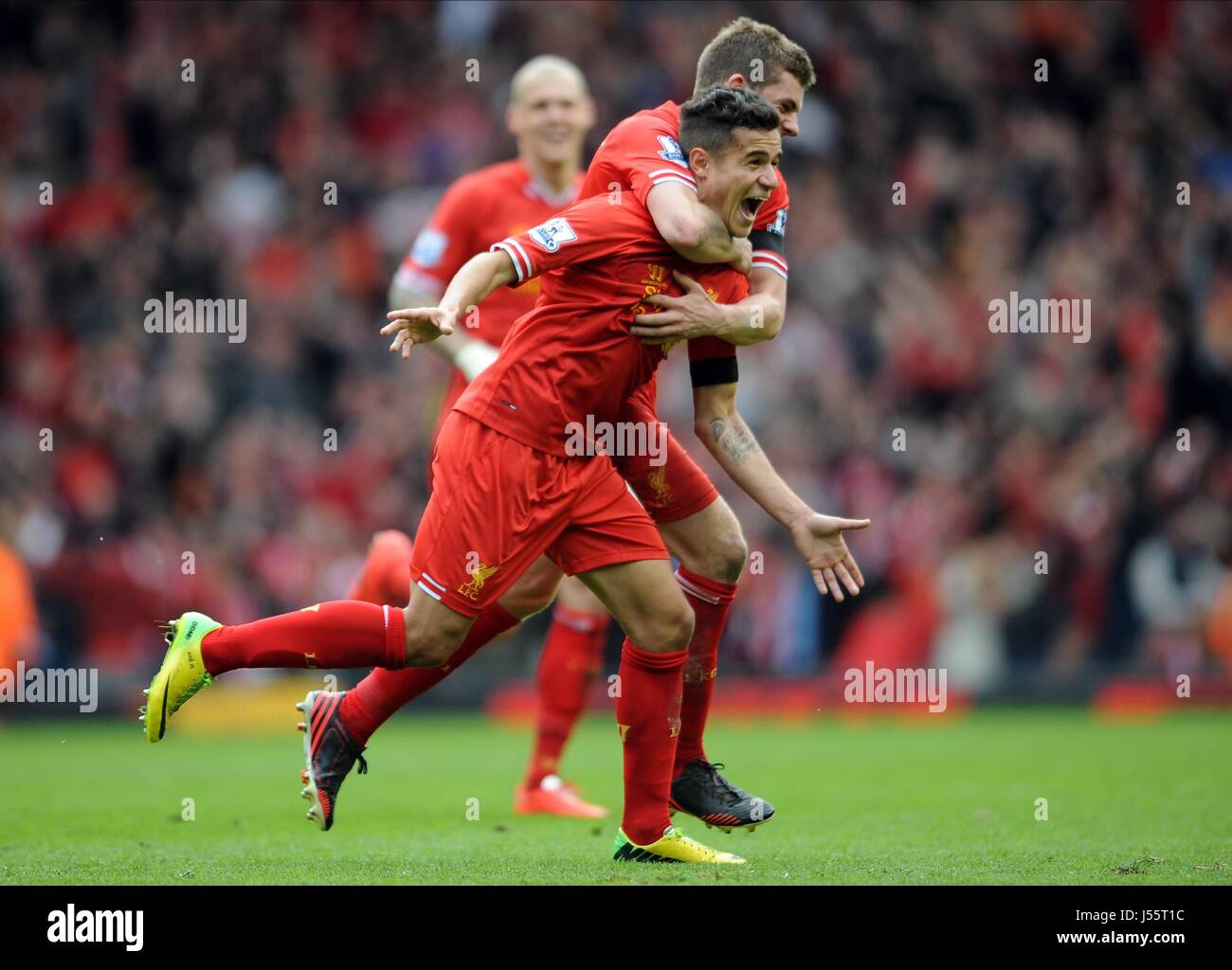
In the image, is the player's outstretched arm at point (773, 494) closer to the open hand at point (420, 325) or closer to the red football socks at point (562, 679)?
the open hand at point (420, 325)

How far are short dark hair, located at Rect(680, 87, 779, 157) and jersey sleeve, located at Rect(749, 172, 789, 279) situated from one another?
0.54 metres

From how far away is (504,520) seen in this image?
17.2 ft

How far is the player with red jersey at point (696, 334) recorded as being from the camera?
529cm

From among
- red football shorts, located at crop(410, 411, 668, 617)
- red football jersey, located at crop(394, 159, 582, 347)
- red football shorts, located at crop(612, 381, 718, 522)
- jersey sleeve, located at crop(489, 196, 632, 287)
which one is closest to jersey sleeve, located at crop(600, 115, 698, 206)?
jersey sleeve, located at crop(489, 196, 632, 287)

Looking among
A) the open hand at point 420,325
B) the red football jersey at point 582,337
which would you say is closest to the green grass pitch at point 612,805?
the red football jersey at point 582,337

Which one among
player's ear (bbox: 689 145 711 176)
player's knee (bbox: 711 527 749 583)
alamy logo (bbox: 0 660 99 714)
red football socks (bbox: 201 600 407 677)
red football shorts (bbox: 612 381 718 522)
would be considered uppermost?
player's ear (bbox: 689 145 711 176)

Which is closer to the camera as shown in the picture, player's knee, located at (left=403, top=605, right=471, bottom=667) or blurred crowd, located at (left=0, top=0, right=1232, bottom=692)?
player's knee, located at (left=403, top=605, right=471, bottom=667)

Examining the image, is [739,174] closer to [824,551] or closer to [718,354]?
[718,354]

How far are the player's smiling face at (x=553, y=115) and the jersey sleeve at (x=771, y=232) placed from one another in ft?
6.59

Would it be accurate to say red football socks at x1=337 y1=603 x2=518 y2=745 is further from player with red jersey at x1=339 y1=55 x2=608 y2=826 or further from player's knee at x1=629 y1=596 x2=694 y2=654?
player with red jersey at x1=339 y1=55 x2=608 y2=826

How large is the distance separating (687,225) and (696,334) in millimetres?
350

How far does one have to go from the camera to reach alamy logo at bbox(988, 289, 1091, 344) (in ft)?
48.2
